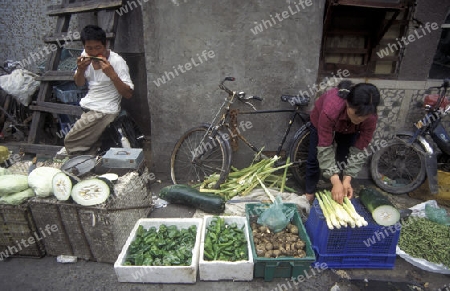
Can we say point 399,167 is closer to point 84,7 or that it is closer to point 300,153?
point 300,153

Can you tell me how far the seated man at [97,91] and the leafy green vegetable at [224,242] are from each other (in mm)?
2737

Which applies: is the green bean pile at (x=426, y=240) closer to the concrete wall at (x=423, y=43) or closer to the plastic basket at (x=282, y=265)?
the plastic basket at (x=282, y=265)

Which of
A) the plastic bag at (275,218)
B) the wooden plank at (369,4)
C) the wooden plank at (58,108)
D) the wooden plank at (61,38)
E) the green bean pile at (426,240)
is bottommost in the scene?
the green bean pile at (426,240)

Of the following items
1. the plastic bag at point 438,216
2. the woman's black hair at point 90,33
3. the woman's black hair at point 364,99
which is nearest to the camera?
the woman's black hair at point 364,99

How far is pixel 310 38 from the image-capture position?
449 centimetres

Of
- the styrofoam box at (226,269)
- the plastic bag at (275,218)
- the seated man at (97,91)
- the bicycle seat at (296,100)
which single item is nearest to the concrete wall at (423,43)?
the bicycle seat at (296,100)

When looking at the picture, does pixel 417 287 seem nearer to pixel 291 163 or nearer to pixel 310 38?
pixel 291 163

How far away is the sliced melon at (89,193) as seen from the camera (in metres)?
3.04

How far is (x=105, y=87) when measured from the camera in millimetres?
4555

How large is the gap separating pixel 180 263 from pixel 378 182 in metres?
4.08

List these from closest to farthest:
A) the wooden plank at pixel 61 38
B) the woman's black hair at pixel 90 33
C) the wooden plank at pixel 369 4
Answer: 1. the wooden plank at pixel 369 4
2. the woman's black hair at pixel 90 33
3. the wooden plank at pixel 61 38

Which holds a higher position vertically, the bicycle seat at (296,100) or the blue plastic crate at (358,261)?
the bicycle seat at (296,100)

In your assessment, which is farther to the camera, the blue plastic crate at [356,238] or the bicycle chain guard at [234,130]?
the bicycle chain guard at [234,130]

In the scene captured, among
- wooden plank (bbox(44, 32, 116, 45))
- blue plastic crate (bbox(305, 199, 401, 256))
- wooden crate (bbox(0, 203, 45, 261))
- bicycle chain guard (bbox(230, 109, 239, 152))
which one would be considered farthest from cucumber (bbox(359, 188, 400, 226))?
wooden plank (bbox(44, 32, 116, 45))
